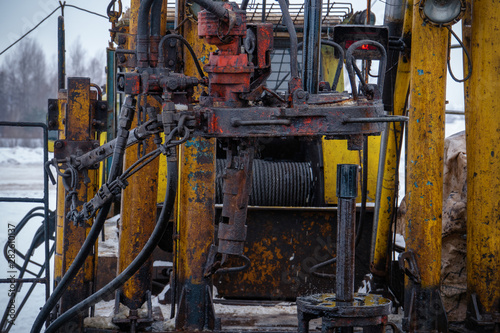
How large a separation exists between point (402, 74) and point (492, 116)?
0.79m

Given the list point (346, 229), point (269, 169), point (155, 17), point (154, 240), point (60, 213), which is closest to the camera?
A: point (346, 229)

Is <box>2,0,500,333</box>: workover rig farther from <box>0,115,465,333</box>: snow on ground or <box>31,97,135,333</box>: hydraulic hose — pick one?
<box>0,115,465,333</box>: snow on ground

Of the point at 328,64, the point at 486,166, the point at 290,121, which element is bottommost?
the point at 486,166

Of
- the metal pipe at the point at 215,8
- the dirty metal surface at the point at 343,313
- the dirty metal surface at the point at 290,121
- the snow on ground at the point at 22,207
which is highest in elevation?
the metal pipe at the point at 215,8

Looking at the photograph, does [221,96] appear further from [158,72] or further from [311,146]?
[311,146]

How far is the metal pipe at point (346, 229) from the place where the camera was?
2.73 m

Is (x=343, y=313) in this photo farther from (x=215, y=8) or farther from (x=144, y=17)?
(x=144, y=17)

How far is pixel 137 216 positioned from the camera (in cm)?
393

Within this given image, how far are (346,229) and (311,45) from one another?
829 millimetres

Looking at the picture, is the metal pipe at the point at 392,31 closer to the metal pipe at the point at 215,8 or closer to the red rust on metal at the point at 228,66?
the red rust on metal at the point at 228,66

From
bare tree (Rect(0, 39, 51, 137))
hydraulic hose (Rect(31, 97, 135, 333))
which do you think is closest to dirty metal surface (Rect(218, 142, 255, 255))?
hydraulic hose (Rect(31, 97, 135, 333))

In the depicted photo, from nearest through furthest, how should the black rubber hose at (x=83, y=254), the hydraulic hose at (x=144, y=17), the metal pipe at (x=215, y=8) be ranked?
1. the metal pipe at (x=215, y=8)
2. the hydraulic hose at (x=144, y=17)
3. the black rubber hose at (x=83, y=254)

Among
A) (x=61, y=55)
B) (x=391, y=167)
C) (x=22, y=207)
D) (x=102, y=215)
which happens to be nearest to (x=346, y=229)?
(x=102, y=215)

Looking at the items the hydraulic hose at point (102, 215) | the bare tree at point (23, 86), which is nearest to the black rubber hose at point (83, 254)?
the hydraulic hose at point (102, 215)
